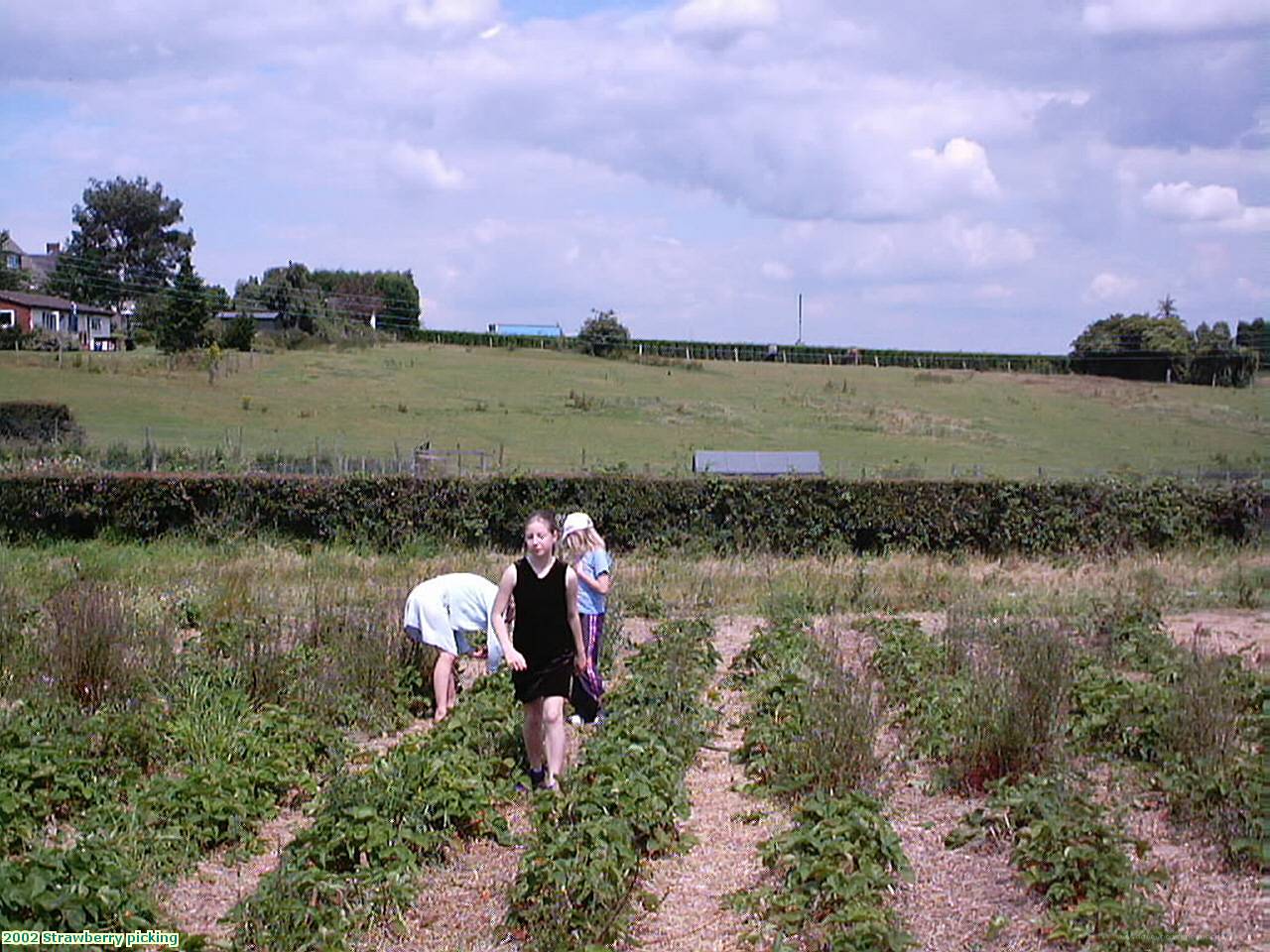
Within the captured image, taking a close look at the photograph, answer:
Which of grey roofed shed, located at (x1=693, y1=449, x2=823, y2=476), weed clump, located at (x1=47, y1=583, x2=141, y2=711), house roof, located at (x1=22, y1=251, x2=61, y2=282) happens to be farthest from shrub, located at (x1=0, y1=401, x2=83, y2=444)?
house roof, located at (x1=22, y1=251, x2=61, y2=282)

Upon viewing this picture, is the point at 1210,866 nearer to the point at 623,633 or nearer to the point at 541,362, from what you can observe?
the point at 623,633

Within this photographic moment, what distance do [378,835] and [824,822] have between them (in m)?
2.13

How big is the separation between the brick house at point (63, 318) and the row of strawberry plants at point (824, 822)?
61742mm

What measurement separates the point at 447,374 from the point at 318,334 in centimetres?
1561

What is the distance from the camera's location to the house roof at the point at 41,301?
71.2 m

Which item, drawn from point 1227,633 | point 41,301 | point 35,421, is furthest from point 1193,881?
point 41,301

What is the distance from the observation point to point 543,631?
7.57 m

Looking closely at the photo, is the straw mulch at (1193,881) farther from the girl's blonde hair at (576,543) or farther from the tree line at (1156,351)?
the tree line at (1156,351)

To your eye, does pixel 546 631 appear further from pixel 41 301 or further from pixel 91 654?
pixel 41 301

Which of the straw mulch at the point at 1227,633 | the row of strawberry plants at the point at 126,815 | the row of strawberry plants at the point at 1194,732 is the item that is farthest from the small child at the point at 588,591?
the straw mulch at the point at 1227,633

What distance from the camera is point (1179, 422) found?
41594 millimetres

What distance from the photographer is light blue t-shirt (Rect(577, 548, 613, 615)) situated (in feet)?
30.3

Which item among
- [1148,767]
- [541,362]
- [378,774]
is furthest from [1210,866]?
[541,362]

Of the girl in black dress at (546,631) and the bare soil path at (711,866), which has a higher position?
the girl in black dress at (546,631)
